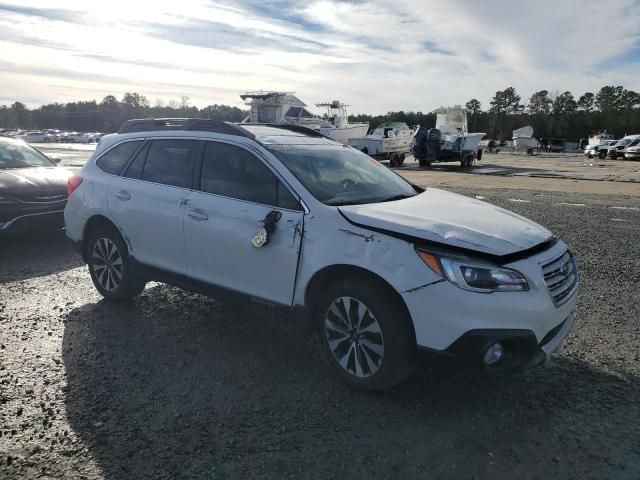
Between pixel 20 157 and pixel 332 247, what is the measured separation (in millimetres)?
6845

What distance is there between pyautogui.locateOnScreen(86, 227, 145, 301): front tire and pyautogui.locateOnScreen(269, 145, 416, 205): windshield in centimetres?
195

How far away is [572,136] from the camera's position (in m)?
92.3

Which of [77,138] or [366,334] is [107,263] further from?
[77,138]

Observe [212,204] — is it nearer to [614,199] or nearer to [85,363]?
[85,363]

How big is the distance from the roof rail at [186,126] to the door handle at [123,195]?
2.15 ft

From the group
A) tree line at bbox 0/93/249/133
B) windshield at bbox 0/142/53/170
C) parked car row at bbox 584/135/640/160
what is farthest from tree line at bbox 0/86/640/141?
windshield at bbox 0/142/53/170

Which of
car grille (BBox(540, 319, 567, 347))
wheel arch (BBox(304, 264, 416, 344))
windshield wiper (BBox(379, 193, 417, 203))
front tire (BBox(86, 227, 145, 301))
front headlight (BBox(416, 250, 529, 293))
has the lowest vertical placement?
A: front tire (BBox(86, 227, 145, 301))

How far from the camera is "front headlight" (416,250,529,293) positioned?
2.95 metres

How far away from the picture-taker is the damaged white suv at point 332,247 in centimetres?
300

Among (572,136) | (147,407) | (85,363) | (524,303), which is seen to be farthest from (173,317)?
(572,136)

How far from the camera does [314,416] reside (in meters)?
3.16

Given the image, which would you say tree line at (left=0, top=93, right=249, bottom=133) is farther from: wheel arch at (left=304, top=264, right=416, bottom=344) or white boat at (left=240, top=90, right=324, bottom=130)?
wheel arch at (left=304, top=264, right=416, bottom=344)

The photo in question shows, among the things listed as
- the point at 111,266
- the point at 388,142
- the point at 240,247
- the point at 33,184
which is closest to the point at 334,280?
the point at 240,247

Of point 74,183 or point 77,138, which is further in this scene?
point 77,138
